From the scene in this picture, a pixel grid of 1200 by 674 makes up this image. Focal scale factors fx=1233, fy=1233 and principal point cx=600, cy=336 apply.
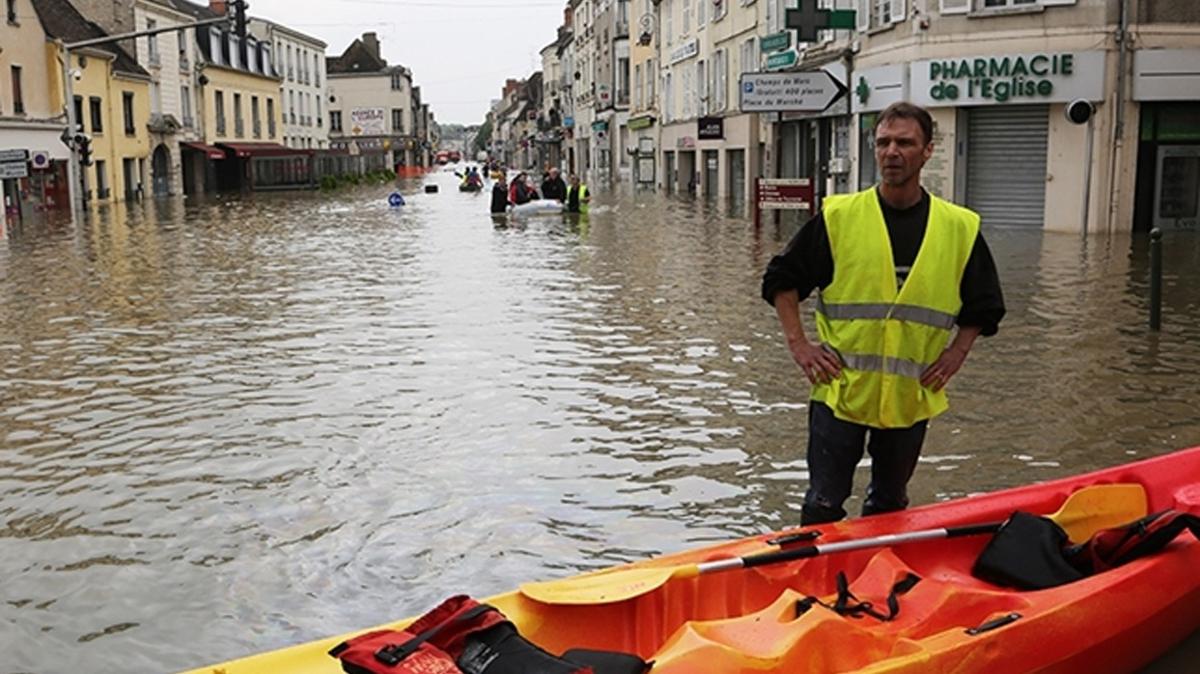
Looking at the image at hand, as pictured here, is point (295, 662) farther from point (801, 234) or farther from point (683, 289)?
point (683, 289)

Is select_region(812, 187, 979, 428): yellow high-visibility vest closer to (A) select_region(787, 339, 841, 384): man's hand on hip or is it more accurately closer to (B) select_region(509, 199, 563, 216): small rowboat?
(A) select_region(787, 339, 841, 384): man's hand on hip

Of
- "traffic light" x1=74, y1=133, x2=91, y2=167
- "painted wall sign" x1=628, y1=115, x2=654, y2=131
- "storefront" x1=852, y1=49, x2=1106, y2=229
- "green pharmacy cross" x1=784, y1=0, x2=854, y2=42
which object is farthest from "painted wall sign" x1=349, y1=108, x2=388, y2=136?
"storefront" x1=852, y1=49, x2=1106, y2=229

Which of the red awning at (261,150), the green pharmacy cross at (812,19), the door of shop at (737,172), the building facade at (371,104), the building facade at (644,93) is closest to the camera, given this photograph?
the green pharmacy cross at (812,19)

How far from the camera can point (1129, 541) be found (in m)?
4.45

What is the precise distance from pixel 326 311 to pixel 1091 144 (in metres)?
14.5

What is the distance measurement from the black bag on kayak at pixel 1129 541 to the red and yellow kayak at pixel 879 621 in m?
0.05

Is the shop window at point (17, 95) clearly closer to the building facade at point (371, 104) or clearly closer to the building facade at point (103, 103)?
the building facade at point (103, 103)

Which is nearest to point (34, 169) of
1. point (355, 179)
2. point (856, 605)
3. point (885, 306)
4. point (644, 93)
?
point (644, 93)

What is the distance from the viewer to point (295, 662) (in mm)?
3531

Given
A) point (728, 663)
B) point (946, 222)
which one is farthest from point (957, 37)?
point (728, 663)

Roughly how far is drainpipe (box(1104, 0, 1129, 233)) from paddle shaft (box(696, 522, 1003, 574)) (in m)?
19.0

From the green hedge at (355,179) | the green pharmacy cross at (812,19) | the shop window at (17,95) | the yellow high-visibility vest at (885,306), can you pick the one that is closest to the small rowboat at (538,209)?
the green pharmacy cross at (812,19)

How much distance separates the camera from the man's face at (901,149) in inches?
178

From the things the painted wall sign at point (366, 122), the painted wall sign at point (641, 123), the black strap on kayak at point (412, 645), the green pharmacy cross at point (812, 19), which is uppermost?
the painted wall sign at point (366, 122)
